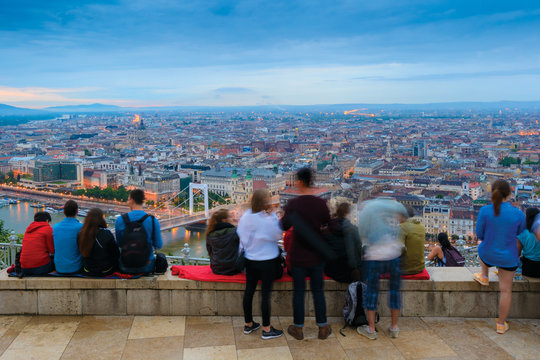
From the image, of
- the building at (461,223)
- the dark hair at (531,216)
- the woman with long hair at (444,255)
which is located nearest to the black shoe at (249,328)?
the woman with long hair at (444,255)

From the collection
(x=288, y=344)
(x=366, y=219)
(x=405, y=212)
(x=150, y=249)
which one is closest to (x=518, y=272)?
(x=405, y=212)

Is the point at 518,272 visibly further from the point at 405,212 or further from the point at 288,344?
the point at 288,344

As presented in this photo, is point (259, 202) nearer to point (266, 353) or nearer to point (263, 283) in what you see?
point (263, 283)

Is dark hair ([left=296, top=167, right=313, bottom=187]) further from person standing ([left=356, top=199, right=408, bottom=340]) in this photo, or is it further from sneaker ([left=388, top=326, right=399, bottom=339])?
sneaker ([left=388, top=326, right=399, bottom=339])

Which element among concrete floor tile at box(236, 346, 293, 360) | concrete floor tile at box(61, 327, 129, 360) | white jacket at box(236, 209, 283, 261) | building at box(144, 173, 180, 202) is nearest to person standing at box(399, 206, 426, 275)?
white jacket at box(236, 209, 283, 261)

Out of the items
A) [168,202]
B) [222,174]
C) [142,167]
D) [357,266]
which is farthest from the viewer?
[142,167]

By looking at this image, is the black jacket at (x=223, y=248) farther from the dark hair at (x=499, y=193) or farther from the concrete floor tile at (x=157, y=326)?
the dark hair at (x=499, y=193)

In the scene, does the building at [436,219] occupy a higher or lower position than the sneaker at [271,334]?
lower
